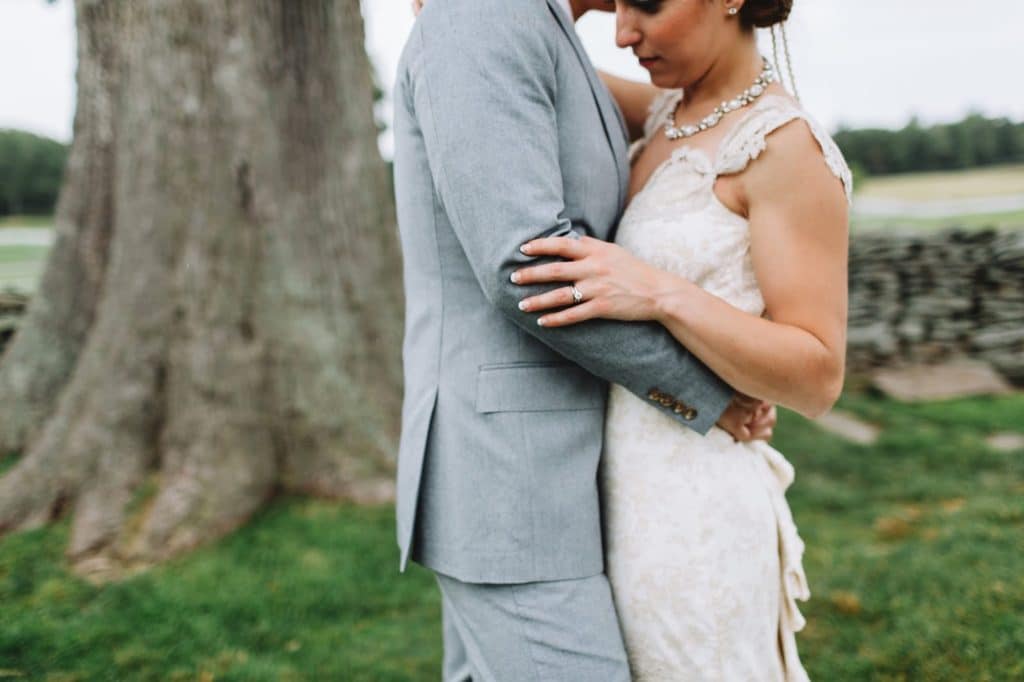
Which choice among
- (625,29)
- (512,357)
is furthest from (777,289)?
(625,29)

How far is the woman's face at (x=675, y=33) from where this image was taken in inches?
67.2

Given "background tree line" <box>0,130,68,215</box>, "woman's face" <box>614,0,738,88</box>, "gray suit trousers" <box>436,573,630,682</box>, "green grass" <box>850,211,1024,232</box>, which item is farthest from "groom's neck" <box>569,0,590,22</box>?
"green grass" <box>850,211,1024,232</box>

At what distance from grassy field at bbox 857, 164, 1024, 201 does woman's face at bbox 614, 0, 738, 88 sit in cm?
1364

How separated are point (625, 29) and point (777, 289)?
619 mm

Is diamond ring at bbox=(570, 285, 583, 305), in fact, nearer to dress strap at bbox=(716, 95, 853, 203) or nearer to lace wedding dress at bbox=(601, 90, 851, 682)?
lace wedding dress at bbox=(601, 90, 851, 682)

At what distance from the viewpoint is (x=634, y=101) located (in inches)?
90.6

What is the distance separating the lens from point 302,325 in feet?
14.2

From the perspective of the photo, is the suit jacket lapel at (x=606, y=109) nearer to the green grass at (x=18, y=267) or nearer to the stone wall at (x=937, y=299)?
the green grass at (x=18, y=267)

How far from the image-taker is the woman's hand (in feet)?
4.75

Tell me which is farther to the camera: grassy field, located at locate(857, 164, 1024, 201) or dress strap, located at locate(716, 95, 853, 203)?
grassy field, located at locate(857, 164, 1024, 201)

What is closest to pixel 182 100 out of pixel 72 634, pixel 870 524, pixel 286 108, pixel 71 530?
pixel 286 108

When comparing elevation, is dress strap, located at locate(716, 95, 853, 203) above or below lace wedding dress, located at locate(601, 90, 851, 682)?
above

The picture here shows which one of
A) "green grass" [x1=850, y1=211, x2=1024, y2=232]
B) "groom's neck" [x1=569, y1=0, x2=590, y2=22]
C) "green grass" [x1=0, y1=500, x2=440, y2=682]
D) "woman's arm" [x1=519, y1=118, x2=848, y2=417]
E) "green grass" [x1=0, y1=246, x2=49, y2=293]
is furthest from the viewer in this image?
"green grass" [x1=850, y1=211, x2=1024, y2=232]

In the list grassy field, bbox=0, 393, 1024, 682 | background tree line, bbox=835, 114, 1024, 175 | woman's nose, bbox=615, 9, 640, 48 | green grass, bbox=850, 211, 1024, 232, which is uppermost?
background tree line, bbox=835, 114, 1024, 175
